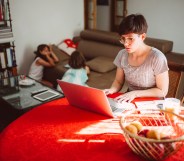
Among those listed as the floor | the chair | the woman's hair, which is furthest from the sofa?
the woman's hair

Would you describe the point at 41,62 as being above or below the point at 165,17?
below

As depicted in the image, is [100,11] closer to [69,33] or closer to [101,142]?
[69,33]

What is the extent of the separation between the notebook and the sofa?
1.71 meters

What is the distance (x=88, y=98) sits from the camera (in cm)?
→ 145

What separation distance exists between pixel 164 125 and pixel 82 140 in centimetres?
43

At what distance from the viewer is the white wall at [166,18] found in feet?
14.9

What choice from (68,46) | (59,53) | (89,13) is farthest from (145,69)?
(89,13)

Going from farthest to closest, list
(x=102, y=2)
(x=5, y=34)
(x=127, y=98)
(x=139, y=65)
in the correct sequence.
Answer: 1. (x=102, y=2)
2. (x=5, y=34)
3. (x=139, y=65)
4. (x=127, y=98)

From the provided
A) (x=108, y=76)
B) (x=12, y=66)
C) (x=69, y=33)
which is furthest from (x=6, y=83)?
(x=69, y=33)

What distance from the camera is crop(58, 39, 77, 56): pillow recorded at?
14.4ft

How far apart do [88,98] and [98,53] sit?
9.11 ft

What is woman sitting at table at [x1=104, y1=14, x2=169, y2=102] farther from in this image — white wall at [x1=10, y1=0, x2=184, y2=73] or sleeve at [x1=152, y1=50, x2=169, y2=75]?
white wall at [x1=10, y1=0, x2=184, y2=73]

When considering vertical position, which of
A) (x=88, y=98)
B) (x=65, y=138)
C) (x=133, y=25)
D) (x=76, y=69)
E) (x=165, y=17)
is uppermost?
(x=133, y=25)

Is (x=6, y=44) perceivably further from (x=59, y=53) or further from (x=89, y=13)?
(x=89, y=13)
